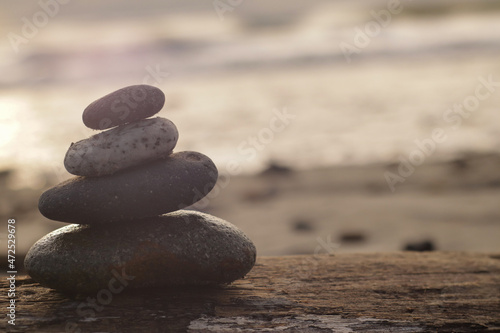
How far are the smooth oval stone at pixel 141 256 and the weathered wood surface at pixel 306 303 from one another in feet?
0.47

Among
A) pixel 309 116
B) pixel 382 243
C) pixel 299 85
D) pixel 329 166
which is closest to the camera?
pixel 382 243

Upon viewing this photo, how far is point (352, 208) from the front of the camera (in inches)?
392

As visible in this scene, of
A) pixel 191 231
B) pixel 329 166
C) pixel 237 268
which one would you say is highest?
pixel 329 166

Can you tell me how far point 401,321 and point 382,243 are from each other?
156 inches

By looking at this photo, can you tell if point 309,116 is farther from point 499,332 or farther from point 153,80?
point 499,332

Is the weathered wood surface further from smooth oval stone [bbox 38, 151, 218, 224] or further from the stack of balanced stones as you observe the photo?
smooth oval stone [bbox 38, 151, 218, 224]

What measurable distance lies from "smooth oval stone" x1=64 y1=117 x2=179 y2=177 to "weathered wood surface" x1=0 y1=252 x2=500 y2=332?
108 cm

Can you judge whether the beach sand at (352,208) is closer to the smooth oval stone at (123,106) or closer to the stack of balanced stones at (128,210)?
the stack of balanced stones at (128,210)

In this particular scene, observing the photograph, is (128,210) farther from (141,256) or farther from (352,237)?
(352,237)

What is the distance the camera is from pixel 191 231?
522 cm

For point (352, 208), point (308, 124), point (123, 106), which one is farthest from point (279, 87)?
point (123, 106)

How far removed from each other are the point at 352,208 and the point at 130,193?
5.67 meters

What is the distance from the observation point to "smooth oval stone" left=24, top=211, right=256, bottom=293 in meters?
4.93

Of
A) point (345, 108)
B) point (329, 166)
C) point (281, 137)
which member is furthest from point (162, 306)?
point (345, 108)
